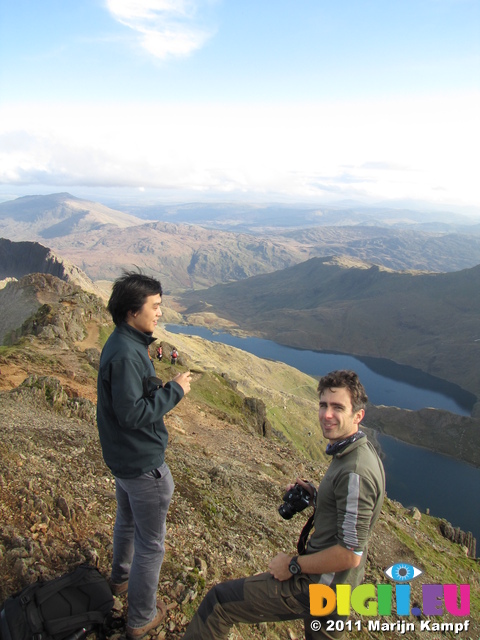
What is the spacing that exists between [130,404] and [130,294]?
5.02 ft

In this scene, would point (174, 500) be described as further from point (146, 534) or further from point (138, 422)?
point (138, 422)

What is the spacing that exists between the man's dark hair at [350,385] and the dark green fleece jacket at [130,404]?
209 cm

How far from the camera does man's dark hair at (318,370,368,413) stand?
5.33 meters

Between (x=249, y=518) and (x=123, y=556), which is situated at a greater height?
(x=123, y=556)

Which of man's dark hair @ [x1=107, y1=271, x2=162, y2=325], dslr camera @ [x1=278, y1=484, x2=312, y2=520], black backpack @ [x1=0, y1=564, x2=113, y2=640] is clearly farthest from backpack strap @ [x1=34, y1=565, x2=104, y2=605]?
man's dark hair @ [x1=107, y1=271, x2=162, y2=325]

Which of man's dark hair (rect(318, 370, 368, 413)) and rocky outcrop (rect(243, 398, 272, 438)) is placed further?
rocky outcrop (rect(243, 398, 272, 438))

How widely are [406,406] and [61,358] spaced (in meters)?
176

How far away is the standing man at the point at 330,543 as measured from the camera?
15.3 ft

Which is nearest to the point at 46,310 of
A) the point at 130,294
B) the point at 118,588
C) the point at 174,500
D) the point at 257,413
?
the point at 257,413

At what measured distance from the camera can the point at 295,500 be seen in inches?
233

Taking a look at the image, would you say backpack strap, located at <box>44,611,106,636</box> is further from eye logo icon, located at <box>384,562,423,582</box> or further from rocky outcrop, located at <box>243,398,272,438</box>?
rocky outcrop, located at <box>243,398,272,438</box>

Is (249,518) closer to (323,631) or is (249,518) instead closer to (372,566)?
(372,566)

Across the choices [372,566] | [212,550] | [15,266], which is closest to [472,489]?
[372,566]

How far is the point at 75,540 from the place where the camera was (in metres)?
7.69
